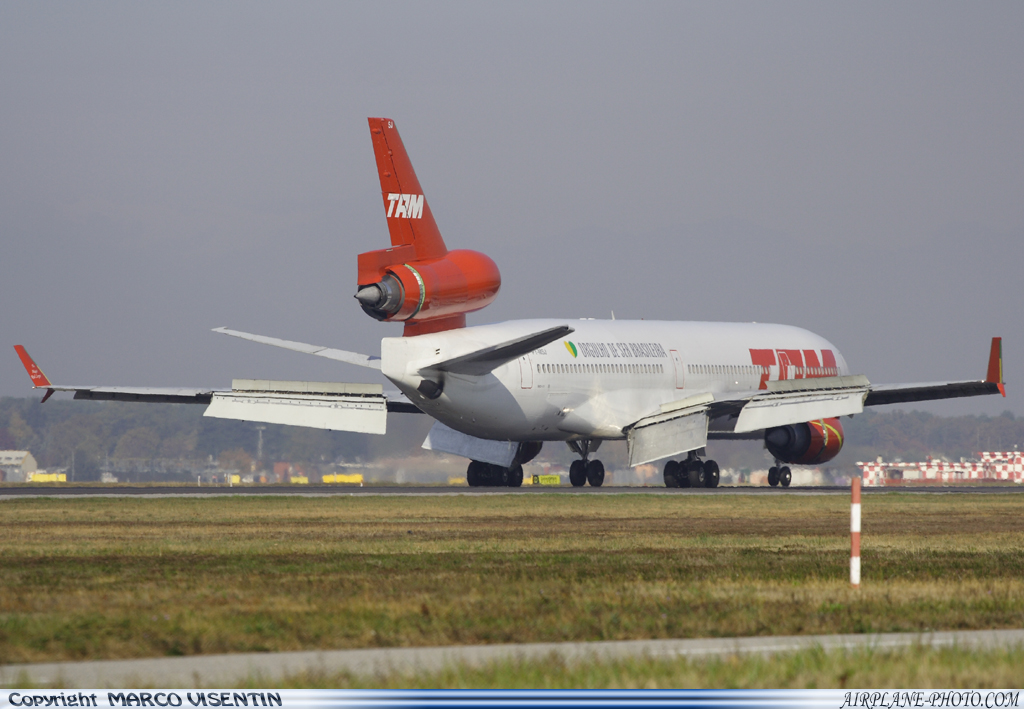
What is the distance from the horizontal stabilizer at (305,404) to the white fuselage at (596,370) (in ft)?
6.89

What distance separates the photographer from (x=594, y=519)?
3008 centimetres

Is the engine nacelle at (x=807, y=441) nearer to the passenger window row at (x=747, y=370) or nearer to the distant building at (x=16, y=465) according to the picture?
the passenger window row at (x=747, y=370)

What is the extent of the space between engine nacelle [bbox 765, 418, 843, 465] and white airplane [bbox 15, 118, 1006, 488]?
5 centimetres

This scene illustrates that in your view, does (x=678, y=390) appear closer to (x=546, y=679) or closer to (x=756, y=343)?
(x=756, y=343)

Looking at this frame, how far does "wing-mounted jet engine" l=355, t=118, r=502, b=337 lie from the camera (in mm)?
35562

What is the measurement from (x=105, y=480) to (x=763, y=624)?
7299 cm

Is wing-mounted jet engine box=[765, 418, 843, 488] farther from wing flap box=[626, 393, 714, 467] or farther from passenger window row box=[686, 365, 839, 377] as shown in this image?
wing flap box=[626, 393, 714, 467]

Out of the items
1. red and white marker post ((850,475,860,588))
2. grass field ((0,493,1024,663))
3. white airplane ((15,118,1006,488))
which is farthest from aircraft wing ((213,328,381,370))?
red and white marker post ((850,475,860,588))

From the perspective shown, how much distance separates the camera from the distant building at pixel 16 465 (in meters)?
82.1

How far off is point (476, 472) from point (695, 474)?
7.33 metres

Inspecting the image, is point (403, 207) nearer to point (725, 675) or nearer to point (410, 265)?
point (410, 265)

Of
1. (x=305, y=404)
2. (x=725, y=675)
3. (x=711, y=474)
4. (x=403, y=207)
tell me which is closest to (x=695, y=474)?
(x=711, y=474)

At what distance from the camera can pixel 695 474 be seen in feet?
163

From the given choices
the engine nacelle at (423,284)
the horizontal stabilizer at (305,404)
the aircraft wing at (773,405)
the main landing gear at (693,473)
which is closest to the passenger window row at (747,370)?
the aircraft wing at (773,405)
